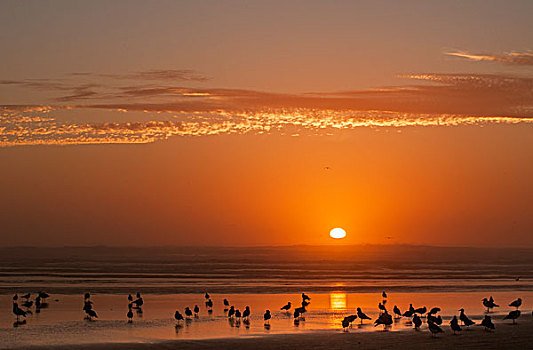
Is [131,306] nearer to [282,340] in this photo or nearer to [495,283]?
[282,340]

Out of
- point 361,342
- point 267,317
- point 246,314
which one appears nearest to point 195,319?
point 246,314

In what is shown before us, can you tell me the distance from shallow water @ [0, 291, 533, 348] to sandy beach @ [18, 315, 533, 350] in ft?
3.39

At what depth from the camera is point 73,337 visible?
24609 mm

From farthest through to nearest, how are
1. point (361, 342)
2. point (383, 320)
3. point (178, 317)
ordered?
point (178, 317), point (383, 320), point (361, 342)

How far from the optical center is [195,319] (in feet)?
96.9

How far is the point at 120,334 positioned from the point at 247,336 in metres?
3.97

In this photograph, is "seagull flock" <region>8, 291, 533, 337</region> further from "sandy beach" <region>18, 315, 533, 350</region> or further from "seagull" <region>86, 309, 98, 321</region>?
"sandy beach" <region>18, 315, 533, 350</region>

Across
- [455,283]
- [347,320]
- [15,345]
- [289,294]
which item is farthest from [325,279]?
[15,345]

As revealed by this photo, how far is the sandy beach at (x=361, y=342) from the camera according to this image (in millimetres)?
22812

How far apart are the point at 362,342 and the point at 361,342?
35 millimetres

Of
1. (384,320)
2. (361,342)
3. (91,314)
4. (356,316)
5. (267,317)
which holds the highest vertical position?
(91,314)

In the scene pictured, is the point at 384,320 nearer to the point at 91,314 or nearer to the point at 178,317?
the point at 178,317

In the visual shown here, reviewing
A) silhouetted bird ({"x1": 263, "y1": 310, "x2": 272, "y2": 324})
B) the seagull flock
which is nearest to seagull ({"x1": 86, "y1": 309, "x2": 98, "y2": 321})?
the seagull flock

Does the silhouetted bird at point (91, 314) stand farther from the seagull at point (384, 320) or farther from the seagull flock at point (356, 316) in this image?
the seagull at point (384, 320)
